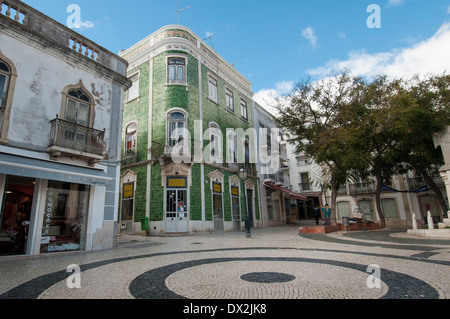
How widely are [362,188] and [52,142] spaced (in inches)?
1180

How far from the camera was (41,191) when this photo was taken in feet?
27.6

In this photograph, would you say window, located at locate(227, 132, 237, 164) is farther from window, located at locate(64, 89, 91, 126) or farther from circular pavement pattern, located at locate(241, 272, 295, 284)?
circular pavement pattern, located at locate(241, 272, 295, 284)

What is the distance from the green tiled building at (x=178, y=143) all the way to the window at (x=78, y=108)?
230 inches

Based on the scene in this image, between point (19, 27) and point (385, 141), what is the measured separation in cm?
1985

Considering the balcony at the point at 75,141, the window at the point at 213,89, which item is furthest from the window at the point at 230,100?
the balcony at the point at 75,141

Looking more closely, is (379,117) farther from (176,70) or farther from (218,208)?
(176,70)

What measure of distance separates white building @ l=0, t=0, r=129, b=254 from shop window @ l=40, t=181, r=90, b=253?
0.03 m

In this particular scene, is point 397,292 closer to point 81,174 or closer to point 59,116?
point 81,174

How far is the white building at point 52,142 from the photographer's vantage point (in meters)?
7.96

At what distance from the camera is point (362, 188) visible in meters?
29.3

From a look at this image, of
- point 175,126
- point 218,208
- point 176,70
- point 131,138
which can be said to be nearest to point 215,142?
point 175,126

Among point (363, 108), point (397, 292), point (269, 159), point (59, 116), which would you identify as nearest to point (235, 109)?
point (269, 159)

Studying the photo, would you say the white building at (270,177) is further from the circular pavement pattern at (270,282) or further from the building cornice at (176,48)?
the circular pavement pattern at (270,282)

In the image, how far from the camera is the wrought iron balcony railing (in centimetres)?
852
